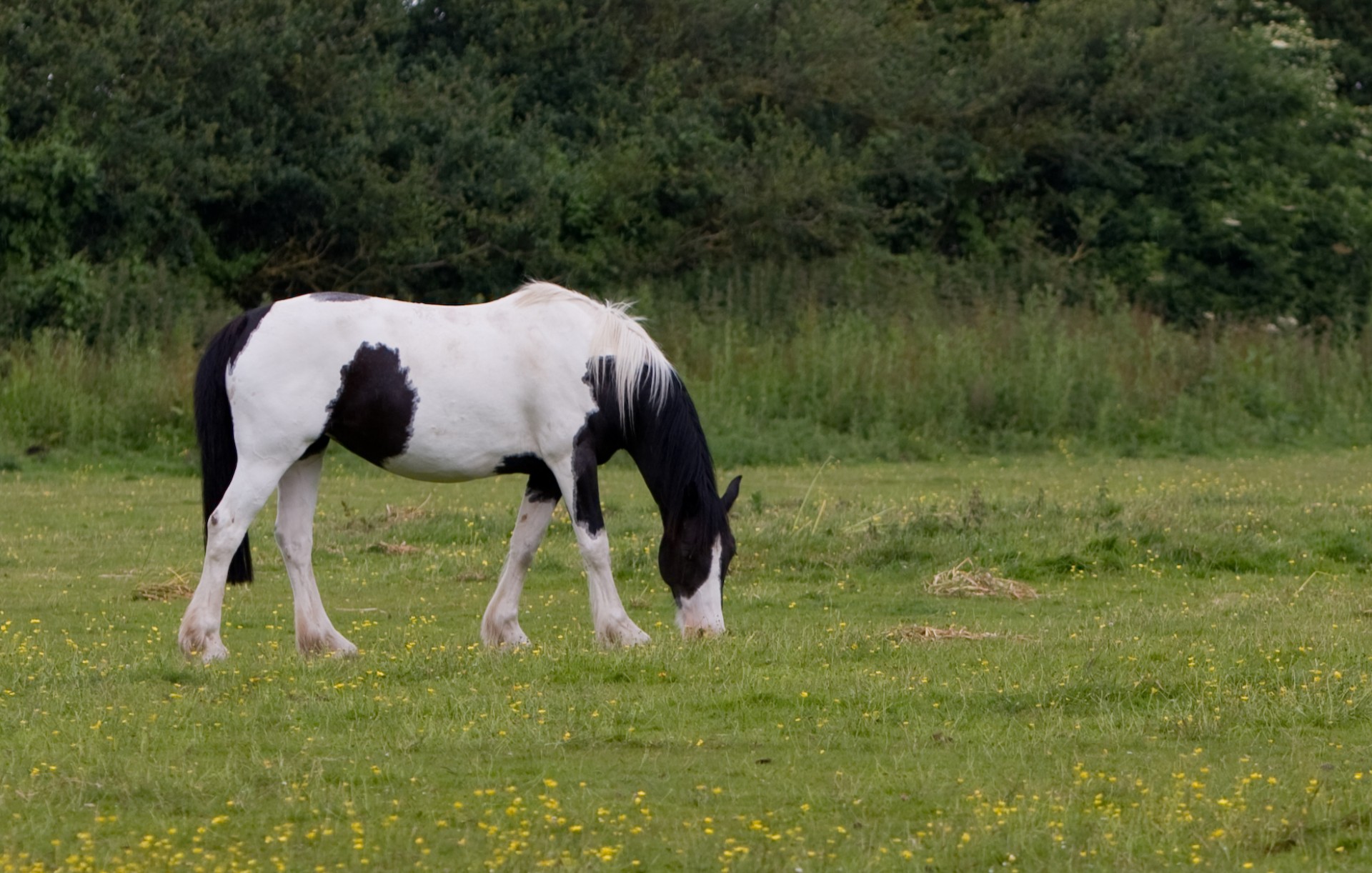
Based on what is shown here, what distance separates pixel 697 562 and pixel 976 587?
2975 millimetres

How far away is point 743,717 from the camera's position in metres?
7.06

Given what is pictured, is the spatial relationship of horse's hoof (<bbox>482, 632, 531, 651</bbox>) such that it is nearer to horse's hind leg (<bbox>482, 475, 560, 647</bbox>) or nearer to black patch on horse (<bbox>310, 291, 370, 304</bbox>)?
horse's hind leg (<bbox>482, 475, 560, 647</bbox>)

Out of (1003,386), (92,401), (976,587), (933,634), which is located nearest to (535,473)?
(933,634)

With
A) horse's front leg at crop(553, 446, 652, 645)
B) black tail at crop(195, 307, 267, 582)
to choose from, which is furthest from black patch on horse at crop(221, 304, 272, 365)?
horse's front leg at crop(553, 446, 652, 645)

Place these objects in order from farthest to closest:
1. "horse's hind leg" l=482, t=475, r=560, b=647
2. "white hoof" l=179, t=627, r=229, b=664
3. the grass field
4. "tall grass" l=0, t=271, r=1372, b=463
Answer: "tall grass" l=0, t=271, r=1372, b=463 → "horse's hind leg" l=482, t=475, r=560, b=647 → "white hoof" l=179, t=627, r=229, b=664 → the grass field

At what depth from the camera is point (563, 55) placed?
33062mm

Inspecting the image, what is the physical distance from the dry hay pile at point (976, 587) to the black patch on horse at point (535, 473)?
3.13 metres

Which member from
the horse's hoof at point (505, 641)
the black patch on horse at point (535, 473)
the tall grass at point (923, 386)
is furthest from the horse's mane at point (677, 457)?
the tall grass at point (923, 386)

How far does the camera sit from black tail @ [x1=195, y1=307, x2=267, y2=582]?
9125 millimetres

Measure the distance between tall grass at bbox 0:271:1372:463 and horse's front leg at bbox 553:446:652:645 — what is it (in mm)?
12195

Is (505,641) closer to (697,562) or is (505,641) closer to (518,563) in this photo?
(518,563)

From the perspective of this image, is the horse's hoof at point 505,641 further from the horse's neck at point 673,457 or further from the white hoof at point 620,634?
the horse's neck at point 673,457

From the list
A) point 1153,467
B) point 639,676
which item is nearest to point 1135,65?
point 1153,467

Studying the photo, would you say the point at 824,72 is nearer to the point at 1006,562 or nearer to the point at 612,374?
the point at 1006,562
